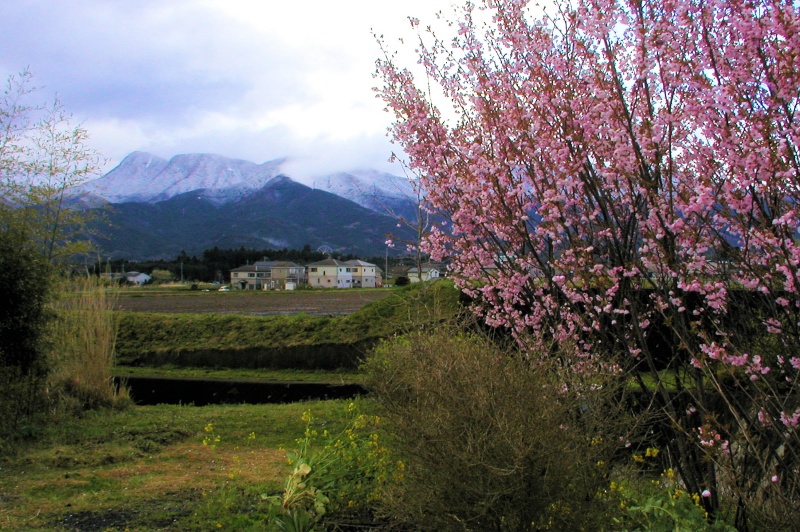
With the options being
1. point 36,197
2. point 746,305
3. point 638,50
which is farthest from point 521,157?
point 36,197

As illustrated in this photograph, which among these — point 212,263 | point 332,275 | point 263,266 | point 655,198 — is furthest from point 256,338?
point 212,263

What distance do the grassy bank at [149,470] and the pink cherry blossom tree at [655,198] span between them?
265cm

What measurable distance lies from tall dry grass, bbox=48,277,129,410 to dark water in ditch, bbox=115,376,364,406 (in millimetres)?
2886

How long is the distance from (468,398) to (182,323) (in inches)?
791

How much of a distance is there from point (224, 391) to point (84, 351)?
196 inches

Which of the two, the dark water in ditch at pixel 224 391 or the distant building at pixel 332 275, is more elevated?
the distant building at pixel 332 275

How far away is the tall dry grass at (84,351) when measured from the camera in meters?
10.2

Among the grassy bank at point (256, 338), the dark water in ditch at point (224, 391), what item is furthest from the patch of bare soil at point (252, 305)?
the dark water in ditch at point (224, 391)

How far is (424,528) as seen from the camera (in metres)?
3.09

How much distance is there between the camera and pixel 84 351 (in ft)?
34.7

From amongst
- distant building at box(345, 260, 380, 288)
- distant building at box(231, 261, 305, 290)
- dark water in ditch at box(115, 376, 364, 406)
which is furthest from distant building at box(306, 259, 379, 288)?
dark water in ditch at box(115, 376, 364, 406)

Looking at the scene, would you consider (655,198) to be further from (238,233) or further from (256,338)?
(238,233)

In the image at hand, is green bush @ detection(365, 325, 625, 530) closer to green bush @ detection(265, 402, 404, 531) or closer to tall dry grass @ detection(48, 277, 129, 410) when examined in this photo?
green bush @ detection(265, 402, 404, 531)

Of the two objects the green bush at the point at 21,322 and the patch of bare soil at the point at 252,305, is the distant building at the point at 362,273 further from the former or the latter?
the green bush at the point at 21,322
